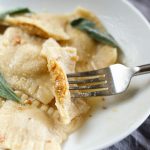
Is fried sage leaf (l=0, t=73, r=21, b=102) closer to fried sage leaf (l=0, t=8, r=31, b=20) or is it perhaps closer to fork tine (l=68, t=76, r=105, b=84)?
fork tine (l=68, t=76, r=105, b=84)

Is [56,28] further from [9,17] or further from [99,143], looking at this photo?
[99,143]

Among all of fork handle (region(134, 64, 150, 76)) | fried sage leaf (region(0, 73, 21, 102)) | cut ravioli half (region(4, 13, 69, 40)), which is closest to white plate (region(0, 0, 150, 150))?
fork handle (region(134, 64, 150, 76))

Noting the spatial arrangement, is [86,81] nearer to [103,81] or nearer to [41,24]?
[103,81]

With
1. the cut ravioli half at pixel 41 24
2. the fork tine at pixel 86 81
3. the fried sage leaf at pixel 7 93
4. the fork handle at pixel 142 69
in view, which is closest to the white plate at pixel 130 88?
the fork handle at pixel 142 69

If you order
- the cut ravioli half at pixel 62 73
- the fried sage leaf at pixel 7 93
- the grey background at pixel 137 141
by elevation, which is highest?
the cut ravioli half at pixel 62 73

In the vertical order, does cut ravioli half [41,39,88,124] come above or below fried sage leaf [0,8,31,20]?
above

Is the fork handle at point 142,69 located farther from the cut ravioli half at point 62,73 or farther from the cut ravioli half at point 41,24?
the cut ravioli half at point 41,24

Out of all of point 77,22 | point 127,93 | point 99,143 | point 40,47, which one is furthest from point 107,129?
point 77,22
